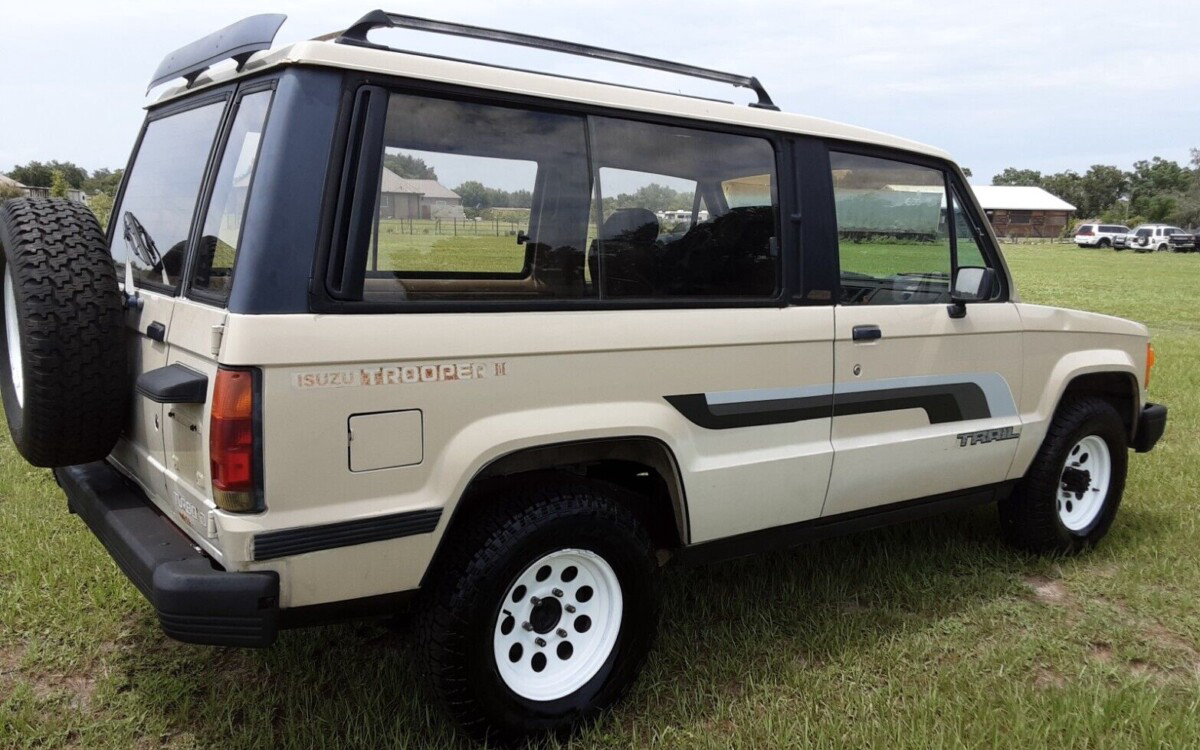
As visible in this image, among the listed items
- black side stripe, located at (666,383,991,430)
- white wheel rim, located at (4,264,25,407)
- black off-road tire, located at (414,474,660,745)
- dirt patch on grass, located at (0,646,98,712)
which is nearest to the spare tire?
white wheel rim, located at (4,264,25,407)

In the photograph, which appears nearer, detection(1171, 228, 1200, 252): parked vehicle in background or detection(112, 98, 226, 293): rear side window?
detection(112, 98, 226, 293): rear side window

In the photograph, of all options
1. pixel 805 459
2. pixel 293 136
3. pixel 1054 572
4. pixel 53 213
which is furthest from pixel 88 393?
pixel 1054 572

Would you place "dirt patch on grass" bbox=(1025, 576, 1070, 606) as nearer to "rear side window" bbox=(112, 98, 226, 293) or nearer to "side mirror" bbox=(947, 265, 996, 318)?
"side mirror" bbox=(947, 265, 996, 318)

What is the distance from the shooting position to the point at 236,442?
7.73ft

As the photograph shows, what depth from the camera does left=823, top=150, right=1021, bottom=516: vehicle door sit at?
11.8 ft

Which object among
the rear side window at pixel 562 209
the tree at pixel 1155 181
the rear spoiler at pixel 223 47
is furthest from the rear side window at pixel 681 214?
the tree at pixel 1155 181

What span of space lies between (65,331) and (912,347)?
117 inches

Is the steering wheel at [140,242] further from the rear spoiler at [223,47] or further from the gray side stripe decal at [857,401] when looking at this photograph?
the gray side stripe decal at [857,401]

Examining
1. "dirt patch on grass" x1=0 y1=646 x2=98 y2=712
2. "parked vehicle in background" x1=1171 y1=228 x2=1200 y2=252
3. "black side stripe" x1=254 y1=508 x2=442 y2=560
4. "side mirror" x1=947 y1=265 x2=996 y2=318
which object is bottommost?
"dirt patch on grass" x1=0 y1=646 x2=98 y2=712

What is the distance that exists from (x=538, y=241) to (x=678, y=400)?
0.70m

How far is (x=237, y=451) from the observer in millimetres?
2359

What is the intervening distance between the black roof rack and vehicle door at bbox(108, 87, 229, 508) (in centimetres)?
56

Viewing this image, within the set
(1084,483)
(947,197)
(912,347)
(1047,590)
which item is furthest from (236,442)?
(1084,483)

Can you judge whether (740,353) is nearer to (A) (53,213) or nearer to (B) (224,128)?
(B) (224,128)
